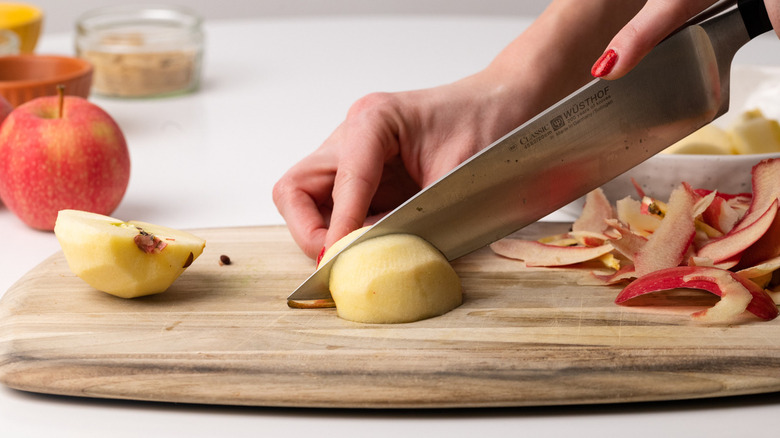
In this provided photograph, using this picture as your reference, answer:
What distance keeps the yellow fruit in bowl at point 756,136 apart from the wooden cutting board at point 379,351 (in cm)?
65

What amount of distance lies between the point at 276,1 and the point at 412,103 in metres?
5.64

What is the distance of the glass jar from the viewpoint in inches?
123

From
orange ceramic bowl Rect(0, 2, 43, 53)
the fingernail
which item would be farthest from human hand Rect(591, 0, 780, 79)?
orange ceramic bowl Rect(0, 2, 43, 53)

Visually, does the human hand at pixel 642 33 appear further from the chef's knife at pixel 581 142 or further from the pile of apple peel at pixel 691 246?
the pile of apple peel at pixel 691 246

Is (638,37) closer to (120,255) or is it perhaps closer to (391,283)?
(391,283)

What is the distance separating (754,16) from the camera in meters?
1.69

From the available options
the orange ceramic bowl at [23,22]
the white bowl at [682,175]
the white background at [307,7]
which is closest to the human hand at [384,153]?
the white bowl at [682,175]

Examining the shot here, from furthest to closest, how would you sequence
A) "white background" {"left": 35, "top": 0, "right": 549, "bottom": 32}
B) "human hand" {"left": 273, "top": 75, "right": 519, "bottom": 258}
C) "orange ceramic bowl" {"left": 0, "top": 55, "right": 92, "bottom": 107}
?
1. "white background" {"left": 35, "top": 0, "right": 549, "bottom": 32}
2. "orange ceramic bowl" {"left": 0, "top": 55, "right": 92, "bottom": 107}
3. "human hand" {"left": 273, "top": 75, "right": 519, "bottom": 258}

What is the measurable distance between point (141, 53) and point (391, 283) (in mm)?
1957

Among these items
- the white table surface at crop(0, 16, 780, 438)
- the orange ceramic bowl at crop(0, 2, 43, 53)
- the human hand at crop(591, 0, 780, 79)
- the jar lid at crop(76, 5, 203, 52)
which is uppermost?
the human hand at crop(591, 0, 780, 79)

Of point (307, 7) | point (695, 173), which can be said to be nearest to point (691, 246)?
point (695, 173)

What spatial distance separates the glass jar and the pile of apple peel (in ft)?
5.69

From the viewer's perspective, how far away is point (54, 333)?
1.53 m

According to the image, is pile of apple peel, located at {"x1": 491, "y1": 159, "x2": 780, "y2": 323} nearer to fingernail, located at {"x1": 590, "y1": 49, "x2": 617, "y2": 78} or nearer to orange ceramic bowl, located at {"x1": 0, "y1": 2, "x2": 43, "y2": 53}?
fingernail, located at {"x1": 590, "y1": 49, "x2": 617, "y2": 78}
